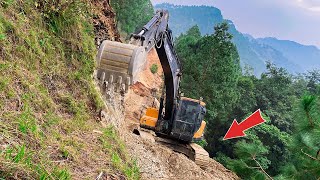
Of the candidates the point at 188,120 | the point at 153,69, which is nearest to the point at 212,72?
the point at 188,120

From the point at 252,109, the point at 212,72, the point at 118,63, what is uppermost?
the point at 118,63

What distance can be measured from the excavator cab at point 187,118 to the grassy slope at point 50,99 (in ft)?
13.4

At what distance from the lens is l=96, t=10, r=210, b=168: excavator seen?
593 centimetres

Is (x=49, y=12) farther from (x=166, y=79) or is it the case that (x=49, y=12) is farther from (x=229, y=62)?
(x=229, y=62)

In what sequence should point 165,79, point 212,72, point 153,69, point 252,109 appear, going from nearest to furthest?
point 165,79 < point 212,72 < point 252,109 < point 153,69

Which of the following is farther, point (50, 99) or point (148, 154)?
point (148, 154)

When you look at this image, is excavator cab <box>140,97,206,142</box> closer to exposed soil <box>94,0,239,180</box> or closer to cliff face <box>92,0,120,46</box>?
exposed soil <box>94,0,239,180</box>

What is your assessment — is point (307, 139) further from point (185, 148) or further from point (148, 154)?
point (185, 148)

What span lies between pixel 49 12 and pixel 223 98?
18.0 m

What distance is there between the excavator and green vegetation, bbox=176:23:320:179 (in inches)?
60.4

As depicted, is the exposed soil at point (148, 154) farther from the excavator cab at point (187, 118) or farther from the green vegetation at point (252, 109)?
the green vegetation at point (252, 109)

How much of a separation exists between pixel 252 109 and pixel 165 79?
811 inches

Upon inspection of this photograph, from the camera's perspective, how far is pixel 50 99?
4.40m

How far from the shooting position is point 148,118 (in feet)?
36.4
